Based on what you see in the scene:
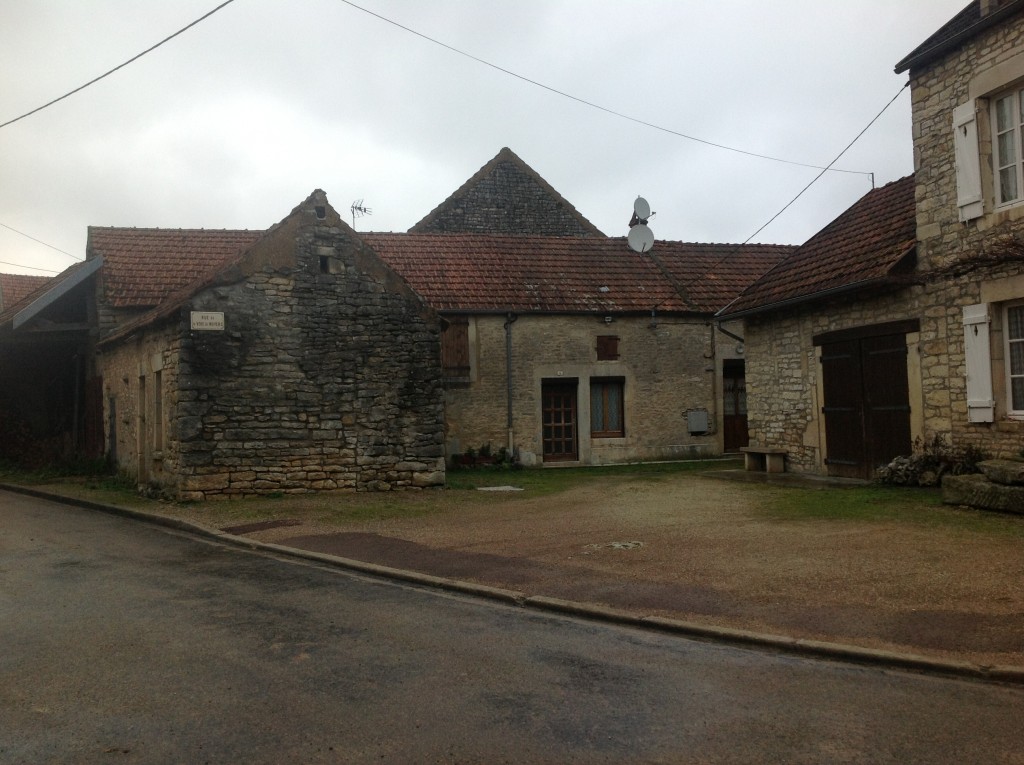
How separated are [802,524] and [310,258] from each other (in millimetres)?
8970

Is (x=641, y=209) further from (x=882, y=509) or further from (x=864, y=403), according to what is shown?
(x=882, y=509)

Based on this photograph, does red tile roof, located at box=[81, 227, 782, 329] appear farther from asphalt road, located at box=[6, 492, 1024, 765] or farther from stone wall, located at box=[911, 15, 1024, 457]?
asphalt road, located at box=[6, 492, 1024, 765]

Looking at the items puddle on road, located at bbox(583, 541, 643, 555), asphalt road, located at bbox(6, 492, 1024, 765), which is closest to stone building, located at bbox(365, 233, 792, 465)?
puddle on road, located at bbox(583, 541, 643, 555)

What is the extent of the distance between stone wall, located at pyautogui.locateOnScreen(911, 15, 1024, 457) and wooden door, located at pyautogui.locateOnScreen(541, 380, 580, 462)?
9907 mm

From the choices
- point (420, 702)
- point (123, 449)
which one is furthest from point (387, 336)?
point (420, 702)

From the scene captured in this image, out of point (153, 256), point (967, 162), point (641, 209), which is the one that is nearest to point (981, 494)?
point (967, 162)

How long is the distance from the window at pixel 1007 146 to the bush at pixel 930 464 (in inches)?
135

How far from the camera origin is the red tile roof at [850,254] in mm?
13703

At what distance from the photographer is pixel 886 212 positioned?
15.4 metres

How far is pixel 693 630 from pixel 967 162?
8.97 m

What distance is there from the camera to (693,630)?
6031mm

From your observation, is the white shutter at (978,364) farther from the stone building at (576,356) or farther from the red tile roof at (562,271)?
the red tile roof at (562,271)

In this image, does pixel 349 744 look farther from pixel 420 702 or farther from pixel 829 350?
pixel 829 350

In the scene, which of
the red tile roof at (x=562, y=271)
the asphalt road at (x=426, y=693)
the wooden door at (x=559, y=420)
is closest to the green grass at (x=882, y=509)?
the asphalt road at (x=426, y=693)
